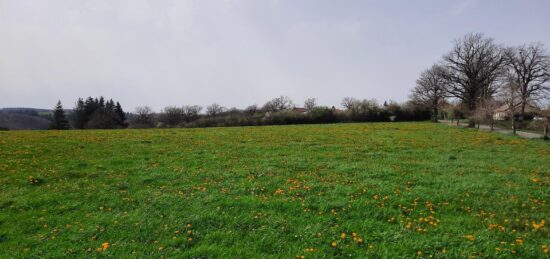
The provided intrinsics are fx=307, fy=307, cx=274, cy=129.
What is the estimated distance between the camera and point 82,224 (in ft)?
20.7

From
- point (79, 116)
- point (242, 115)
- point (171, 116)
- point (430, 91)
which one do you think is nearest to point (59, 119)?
point (79, 116)

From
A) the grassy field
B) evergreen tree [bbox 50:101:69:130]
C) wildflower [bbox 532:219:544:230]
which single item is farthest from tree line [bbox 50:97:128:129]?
wildflower [bbox 532:219:544:230]

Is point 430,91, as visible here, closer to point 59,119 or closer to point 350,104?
point 350,104

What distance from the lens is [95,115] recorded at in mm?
79438

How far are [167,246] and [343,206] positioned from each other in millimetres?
3990

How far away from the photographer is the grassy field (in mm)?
5410

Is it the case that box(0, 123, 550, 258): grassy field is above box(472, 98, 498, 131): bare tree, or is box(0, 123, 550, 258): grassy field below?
below

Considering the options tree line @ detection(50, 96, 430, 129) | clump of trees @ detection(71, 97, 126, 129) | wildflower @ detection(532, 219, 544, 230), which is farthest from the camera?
clump of trees @ detection(71, 97, 126, 129)

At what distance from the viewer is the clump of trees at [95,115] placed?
249ft

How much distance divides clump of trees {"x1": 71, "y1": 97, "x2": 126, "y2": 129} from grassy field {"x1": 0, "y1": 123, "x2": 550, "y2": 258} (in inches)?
2787

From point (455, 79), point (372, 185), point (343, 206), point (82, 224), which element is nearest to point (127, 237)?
point (82, 224)

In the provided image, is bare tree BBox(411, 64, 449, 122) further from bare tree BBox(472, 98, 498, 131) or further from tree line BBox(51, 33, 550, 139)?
bare tree BBox(472, 98, 498, 131)

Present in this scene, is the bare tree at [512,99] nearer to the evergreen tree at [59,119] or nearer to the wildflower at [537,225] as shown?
the wildflower at [537,225]

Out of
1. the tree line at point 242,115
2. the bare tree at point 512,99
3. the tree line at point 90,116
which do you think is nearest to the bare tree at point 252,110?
the tree line at point 242,115
